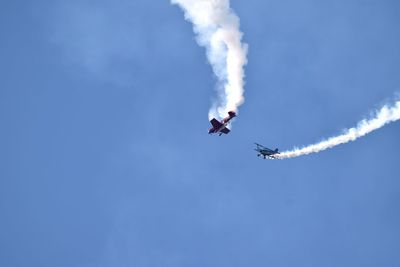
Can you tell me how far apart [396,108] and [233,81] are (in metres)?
19.8

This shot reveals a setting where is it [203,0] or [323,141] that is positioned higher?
[203,0]

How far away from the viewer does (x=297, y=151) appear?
93.4 m

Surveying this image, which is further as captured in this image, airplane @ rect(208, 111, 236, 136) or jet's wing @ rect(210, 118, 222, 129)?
jet's wing @ rect(210, 118, 222, 129)

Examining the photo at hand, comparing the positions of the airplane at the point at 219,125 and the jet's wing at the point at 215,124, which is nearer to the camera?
the airplane at the point at 219,125

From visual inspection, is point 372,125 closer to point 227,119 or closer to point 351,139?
A: point 351,139

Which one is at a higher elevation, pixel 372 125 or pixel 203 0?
pixel 203 0

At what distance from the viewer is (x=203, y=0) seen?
3278 inches

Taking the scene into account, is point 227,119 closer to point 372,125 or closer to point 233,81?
point 233,81

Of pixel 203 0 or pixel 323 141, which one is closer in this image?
pixel 203 0

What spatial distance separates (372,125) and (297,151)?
11.0 meters

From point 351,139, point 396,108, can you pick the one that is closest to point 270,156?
point 351,139

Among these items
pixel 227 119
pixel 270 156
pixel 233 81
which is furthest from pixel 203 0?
pixel 270 156

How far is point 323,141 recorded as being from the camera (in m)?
92.1

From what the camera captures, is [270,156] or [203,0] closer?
[203,0]
